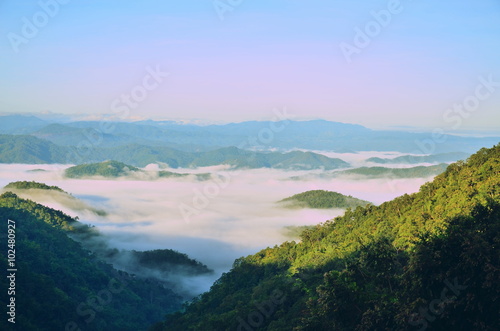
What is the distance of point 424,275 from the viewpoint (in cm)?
1825

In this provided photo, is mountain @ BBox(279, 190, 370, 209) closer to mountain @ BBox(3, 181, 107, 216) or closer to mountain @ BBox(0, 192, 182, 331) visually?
mountain @ BBox(0, 192, 182, 331)

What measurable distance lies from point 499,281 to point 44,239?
248 feet

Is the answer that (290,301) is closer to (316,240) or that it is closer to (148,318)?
(316,240)

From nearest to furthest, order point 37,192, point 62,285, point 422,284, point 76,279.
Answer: point 422,284, point 62,285, point 76,279, point 37,192

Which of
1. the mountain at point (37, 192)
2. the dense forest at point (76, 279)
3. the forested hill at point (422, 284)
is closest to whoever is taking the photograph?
the forested hill at point (422, 284)

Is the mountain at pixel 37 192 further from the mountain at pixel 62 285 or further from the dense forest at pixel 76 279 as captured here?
the mountain at pixel 62 285

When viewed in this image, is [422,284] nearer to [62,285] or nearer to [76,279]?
→ [62,285]

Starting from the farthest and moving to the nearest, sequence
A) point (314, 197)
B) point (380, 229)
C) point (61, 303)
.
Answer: point (314, 197)
point (61, 303)
point (380, 229)

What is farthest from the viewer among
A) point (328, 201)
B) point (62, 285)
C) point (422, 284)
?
point (328, 201)

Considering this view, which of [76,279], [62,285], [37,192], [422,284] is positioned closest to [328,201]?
[37,192]

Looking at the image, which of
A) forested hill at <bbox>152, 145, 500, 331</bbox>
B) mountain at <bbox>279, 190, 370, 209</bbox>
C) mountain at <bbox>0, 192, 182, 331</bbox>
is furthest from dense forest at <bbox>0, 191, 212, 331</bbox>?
mountain at <bbox>279, 190, 370, 209</bbox>

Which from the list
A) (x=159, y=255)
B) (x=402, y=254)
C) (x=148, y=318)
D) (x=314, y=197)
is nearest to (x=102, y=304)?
(x=148, y=318)

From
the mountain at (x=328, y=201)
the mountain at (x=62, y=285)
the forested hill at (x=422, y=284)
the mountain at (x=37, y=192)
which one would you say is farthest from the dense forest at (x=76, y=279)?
the mountain at (x=328, y=201)

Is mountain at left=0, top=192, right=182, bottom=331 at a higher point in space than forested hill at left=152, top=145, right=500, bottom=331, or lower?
lower
